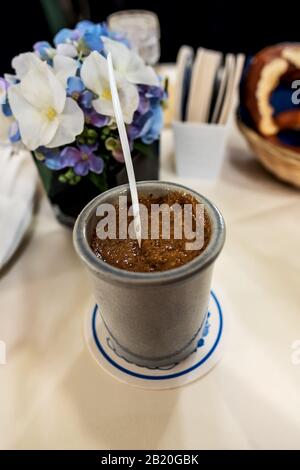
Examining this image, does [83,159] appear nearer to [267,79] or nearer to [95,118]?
[95,118]

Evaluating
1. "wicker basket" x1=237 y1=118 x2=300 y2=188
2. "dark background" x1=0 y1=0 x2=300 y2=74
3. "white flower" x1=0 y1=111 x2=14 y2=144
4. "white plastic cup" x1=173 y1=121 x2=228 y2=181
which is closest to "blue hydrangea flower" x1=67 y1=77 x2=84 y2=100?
"white flower" x1=0 y1=111 x2=14 y2=144

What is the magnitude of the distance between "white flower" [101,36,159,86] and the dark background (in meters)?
1.23

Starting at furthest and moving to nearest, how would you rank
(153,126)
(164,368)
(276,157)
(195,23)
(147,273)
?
(195,23)
(276,157)
(153,126)
(164,368)
(147,273)

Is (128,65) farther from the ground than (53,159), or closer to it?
farther from the ground

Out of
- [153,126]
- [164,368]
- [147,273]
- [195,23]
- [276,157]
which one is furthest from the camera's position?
[195,23]

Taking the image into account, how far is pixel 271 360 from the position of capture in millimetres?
461

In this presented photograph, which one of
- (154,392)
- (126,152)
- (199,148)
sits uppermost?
(126,152)

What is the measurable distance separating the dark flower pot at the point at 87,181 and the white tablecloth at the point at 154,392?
64 mm

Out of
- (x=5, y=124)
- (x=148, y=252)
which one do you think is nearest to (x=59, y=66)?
(x=5, y=124)

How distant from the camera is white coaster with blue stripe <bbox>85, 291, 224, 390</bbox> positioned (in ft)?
1.45

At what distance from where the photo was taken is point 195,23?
5.95 ft

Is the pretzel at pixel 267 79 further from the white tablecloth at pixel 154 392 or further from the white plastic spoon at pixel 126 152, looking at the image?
the white plastic spoon at pixel 126 152

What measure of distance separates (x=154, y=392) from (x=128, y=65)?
1.37 ft

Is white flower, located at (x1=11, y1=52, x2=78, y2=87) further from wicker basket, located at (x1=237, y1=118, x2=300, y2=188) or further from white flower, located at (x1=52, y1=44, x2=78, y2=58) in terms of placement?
wicker basket, located at (x1=237, y1=118, x2=300, y2=188)
